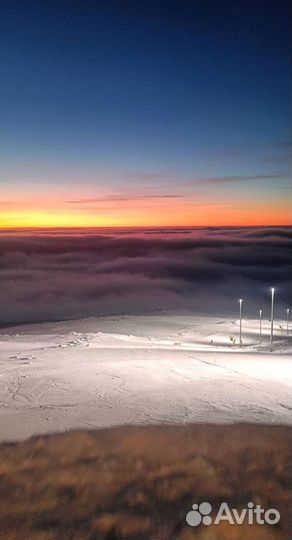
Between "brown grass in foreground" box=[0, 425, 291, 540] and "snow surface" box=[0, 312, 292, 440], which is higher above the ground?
"brown grass in foreground" box=[0, 425, 291, 540]

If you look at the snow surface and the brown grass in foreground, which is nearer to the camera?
the brown grass in foreground

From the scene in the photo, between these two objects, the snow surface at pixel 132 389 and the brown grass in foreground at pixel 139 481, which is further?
the snow surface at pixel 132 389

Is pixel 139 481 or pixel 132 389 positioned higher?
pixel 139 481

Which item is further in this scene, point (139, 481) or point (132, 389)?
point (132, 389)

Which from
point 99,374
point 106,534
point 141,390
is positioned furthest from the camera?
point 99,374

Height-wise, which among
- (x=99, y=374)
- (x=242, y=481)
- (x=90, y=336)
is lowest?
(x=90, y=336)

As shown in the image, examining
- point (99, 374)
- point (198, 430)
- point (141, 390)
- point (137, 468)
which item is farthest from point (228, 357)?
point (137, 468)

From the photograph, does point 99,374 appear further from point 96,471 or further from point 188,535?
point 188,535

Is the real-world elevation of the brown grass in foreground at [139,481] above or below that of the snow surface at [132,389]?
above
